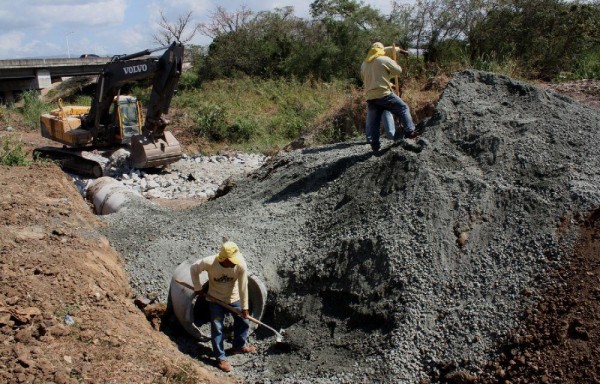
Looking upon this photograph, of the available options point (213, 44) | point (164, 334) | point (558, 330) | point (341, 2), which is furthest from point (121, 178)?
point (213, 44)

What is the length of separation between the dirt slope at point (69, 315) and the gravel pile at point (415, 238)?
30.4 inches

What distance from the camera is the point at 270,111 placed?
23484 mm

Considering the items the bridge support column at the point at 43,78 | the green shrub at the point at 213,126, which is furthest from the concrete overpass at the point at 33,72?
the green shrub at the point at 213,126

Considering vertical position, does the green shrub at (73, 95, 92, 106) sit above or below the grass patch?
above

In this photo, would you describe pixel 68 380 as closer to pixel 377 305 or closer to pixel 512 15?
pixel 377 305

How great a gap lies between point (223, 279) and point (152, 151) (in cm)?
883

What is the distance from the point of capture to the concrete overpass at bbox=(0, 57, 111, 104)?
31.6 m

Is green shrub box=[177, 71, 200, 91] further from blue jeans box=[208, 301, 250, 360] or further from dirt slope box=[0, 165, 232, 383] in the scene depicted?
blue jeans box=[208, 301, 250, 360]

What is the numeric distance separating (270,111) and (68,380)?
1945cm

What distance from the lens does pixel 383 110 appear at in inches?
340

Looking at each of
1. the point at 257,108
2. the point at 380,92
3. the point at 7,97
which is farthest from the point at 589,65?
the point at 7,97

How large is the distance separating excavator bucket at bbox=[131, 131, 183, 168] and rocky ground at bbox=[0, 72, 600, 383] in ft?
18.9

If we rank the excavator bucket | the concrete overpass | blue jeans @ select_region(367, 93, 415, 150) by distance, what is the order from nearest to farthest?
blue jeans @ select_region(367, 93, 415, 150) → the excavator bucket → the concrete overpass

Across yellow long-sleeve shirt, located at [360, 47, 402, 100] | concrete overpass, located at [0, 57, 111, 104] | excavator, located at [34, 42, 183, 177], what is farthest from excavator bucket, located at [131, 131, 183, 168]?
concrete overpass, located at [0, 57, 111, 104]
